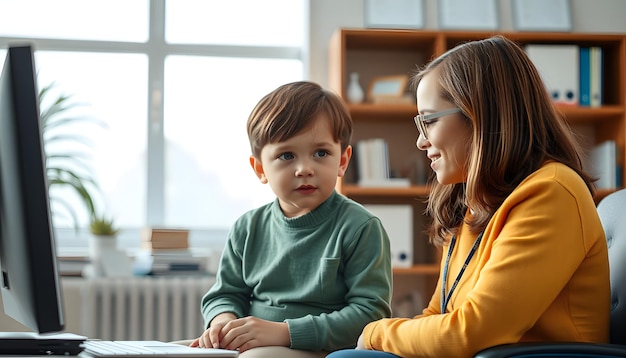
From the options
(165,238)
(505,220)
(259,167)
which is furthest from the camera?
(165,238)

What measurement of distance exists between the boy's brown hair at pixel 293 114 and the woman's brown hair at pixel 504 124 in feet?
1.29

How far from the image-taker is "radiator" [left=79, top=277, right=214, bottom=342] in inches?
137

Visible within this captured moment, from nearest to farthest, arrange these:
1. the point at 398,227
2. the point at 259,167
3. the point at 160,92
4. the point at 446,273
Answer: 1. the point at 446,273
2. the point at 259,167
3. the point at 398,227
4. the point at 160,92

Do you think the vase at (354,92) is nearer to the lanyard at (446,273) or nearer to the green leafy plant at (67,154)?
the green leafy plant at (67,154)

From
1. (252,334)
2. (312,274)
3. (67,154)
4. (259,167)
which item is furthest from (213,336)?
(67,154)

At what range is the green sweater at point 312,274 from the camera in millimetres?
1605

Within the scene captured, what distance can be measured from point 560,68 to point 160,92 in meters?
1.92

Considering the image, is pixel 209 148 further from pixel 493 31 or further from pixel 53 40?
pixel 493 31

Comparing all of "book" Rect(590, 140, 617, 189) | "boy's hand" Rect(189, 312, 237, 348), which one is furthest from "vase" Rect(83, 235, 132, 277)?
"book" Rect(590, 140, 617, 189)

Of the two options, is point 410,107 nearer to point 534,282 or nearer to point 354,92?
point 354,92

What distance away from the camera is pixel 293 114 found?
1.75 meters

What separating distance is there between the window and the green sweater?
2174mm

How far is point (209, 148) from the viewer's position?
4.01 m

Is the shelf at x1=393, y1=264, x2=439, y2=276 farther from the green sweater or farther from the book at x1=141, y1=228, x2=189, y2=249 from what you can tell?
the green sweater
